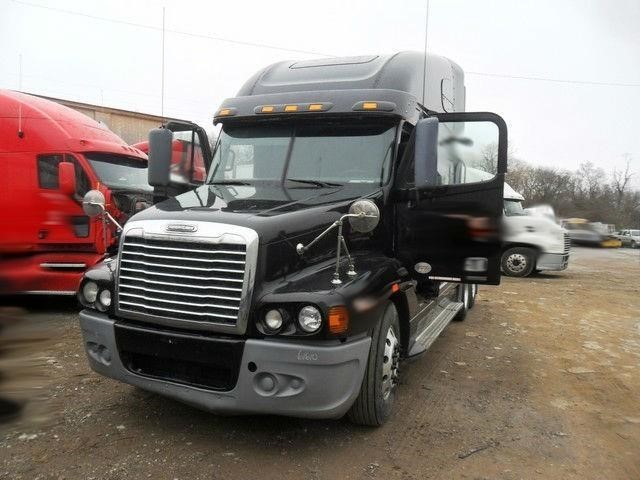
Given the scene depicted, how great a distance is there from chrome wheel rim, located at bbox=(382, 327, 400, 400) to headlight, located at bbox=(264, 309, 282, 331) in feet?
3.18

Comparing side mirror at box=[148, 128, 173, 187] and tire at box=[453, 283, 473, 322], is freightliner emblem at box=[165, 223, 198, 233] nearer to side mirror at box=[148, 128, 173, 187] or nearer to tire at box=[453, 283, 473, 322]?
side mirror at box=[148, 128, 173, 187]

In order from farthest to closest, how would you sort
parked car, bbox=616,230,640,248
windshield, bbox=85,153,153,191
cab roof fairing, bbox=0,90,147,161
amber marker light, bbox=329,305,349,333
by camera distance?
windshield, bbox=85,153,153,191 < cab roof fairing, bbox=0,90,147,161 < amber marker light, bbox=329,305,349,333 < parked car, bbox=616,230,640,248

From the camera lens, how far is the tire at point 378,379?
143 inches

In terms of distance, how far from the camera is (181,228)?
11.3 feet

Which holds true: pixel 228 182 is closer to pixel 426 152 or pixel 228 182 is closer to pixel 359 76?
pixel 359 76

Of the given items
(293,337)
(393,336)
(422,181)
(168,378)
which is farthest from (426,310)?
(168,378)

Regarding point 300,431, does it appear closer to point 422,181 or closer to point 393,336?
point 393,336

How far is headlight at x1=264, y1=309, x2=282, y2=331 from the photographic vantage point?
3201 mm

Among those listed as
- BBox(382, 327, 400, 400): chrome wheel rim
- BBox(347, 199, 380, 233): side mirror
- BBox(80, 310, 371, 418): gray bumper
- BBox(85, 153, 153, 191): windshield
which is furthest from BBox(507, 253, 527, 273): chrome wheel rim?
BBox(80, 310, 371, 418): gray bumper

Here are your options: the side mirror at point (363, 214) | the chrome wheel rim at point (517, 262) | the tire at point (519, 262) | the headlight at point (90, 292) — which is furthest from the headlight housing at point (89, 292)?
the chrome wheel rim at point (517, 262)

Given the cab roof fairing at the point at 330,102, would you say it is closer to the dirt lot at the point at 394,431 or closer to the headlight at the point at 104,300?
the dirt lot at the point at 394,431

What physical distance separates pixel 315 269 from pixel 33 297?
218cm

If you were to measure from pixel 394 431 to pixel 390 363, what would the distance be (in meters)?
0.49

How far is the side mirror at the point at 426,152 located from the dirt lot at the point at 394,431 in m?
1.32
